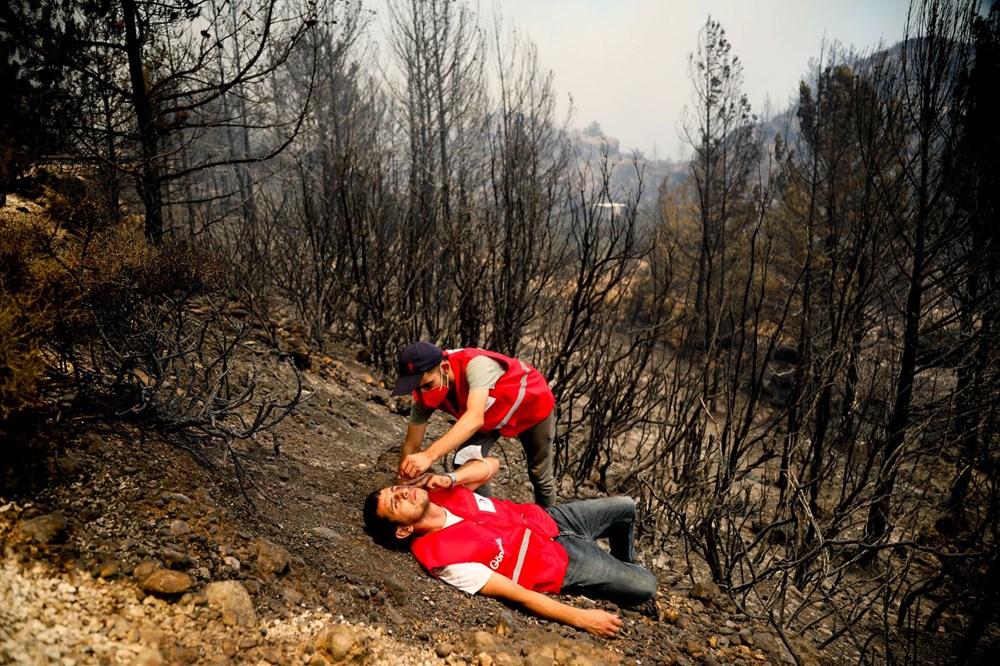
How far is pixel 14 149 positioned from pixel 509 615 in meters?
4.39

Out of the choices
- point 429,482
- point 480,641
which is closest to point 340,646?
point 480,641

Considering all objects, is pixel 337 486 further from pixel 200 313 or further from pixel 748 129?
pixel 748 129

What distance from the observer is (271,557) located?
1938 millimetres

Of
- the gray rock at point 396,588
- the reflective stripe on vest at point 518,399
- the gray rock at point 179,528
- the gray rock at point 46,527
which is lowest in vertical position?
the gray rock at point 396,588

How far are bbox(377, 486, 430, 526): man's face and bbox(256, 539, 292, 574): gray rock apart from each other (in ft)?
1.55

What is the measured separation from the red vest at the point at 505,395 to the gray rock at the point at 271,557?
1.03 m

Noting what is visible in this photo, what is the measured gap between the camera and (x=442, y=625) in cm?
202

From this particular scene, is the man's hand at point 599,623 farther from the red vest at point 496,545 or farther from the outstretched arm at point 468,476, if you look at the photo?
the outstretched arm at point 468,476

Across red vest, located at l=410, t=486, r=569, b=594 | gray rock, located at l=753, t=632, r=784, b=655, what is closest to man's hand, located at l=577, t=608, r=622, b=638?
red vest, located at l=410, t=486, r=569, b=594

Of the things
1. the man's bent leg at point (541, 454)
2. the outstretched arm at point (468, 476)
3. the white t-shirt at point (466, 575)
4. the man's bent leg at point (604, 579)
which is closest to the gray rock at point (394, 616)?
the white t-shirt at point (466, 575)

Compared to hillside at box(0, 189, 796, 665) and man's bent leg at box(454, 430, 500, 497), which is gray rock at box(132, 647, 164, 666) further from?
man's bent leg at box(454, 430, 500, 497)

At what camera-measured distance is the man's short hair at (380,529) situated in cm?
241

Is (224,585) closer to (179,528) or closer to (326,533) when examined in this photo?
(179,528)

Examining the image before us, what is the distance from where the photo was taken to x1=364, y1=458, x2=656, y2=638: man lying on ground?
2252mm
